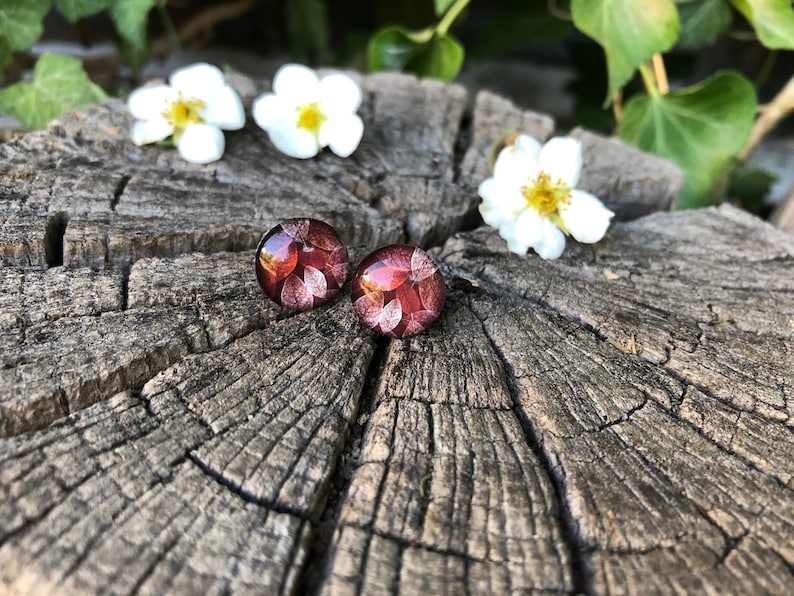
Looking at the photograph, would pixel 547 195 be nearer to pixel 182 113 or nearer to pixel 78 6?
pixel 182 113

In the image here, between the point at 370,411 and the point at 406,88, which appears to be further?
the point at 406,88

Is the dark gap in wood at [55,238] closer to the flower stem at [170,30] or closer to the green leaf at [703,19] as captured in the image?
the flower stem at [170,30]

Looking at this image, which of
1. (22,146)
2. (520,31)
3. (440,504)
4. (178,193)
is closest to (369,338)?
(440,504)

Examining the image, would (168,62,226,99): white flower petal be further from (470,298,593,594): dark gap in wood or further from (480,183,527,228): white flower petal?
(470,298,593,594): dark gap in wood

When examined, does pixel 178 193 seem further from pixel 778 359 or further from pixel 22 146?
pixel 778 359

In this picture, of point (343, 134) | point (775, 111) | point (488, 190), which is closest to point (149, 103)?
point (343, 134)

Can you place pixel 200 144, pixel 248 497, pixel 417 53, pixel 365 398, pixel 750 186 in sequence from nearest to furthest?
pixel 248 497
pixel 365 398
pixel 200 144
pixel 417 53
pixel 750 186

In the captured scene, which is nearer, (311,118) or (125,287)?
(125,287)
